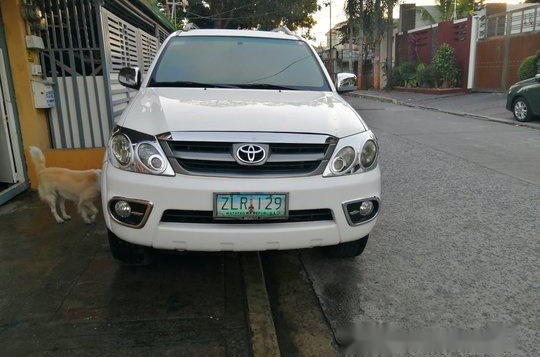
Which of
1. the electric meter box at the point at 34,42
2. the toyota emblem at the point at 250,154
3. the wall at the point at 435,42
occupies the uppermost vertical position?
the wall at the point at 435,42

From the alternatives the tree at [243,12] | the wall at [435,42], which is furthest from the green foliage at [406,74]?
the tree at [243,12]

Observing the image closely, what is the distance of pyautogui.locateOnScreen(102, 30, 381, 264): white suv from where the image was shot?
2637mm

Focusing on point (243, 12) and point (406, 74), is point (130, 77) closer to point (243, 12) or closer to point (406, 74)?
point (406, 74)

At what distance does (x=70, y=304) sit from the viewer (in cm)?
286

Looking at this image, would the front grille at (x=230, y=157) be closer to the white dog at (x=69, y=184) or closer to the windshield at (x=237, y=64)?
the windshield at (x=237, y=64)

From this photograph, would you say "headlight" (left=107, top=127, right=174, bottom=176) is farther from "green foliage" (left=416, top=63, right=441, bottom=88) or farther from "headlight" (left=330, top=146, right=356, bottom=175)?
"green foliage" (left=416, top=63, right=441, bottom=88)

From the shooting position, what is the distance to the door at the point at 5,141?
16.2ft

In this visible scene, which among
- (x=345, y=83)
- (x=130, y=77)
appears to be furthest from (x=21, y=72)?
(x=345, y=83)

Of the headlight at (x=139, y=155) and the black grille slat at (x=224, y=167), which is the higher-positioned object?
the headlight at (x=139, y=155)

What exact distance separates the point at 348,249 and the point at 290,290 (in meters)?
0.56

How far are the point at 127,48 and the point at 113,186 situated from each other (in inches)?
253

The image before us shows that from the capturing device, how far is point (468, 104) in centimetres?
1625

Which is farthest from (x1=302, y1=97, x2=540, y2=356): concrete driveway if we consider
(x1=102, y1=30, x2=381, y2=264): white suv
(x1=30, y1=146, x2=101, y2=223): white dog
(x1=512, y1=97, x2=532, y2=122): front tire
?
(x1=512, y1=97, x2=532, y2=122): front tire

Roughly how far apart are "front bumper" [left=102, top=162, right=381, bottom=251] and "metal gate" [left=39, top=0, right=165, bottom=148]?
3338 millimetres
